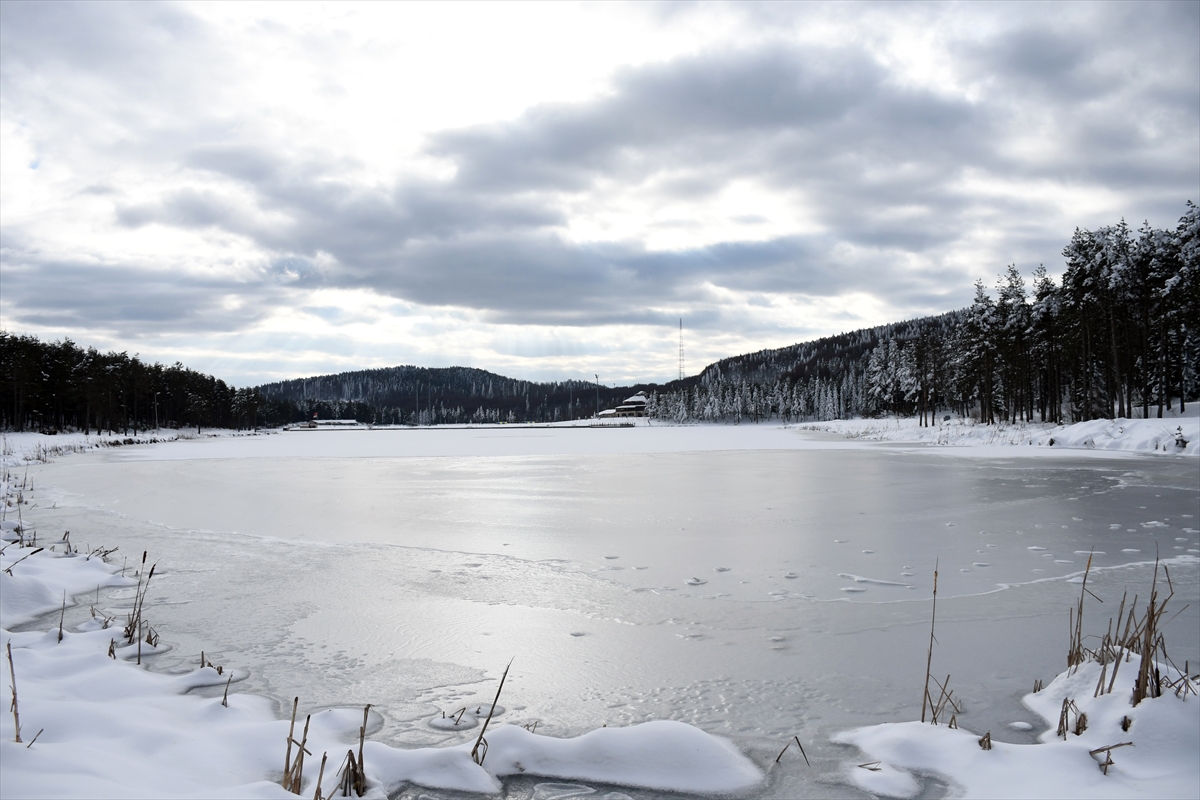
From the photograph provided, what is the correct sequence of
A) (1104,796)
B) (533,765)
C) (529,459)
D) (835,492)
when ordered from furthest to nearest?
(529,459) < (835,492) < (533,765) < (1104,796)

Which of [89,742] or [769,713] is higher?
[89,742]

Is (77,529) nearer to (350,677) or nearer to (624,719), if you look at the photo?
(350,677)

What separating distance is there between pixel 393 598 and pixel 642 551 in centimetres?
348

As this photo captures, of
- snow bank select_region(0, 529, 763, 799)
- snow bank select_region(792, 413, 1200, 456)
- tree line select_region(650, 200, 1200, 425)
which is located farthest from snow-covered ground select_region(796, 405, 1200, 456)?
snow bank select_region(0, 529, 763, 799)

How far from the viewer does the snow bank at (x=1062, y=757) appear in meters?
3.20

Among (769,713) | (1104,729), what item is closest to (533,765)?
(769,713)

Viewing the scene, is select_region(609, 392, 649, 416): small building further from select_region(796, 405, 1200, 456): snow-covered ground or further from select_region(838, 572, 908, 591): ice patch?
select_region(838, 572, 908, 591): ice patch

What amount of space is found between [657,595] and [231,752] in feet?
13.9

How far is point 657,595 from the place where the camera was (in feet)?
22.7

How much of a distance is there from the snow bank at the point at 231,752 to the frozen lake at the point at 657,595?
245 mm

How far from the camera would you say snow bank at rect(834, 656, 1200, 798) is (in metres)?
3.20

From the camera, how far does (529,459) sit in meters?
28.5

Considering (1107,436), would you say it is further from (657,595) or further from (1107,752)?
(1107,752)

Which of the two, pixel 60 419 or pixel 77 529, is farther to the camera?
pixel 60 419
